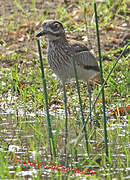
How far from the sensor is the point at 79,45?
20.1ft

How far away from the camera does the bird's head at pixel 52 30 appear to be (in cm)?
557

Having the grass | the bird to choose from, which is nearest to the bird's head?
the bird

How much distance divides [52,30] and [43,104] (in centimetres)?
105

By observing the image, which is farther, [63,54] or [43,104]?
[43,104]

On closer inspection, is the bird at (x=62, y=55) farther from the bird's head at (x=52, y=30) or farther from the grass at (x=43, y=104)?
the grass at (x=43, y=104)

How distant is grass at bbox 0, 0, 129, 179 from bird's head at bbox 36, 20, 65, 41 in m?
0.93

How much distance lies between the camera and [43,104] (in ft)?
20.8

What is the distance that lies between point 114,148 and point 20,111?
189 cm

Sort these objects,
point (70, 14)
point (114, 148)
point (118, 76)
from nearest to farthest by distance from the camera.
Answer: point (114, 148) < point (118, 76) < point (70, 14)

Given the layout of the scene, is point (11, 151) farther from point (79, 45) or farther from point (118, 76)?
point (118, 76)

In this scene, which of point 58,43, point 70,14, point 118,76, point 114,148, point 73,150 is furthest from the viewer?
Answer: point 70,14

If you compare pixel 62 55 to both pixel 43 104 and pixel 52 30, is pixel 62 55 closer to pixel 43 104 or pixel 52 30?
pixel 52 30

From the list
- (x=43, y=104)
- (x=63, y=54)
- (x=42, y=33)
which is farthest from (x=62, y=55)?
(x=43, y=104)

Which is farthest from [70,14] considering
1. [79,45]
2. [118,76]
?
[79,45]
